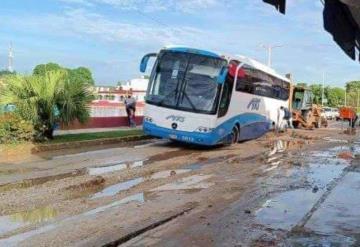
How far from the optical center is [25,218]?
8734 mm

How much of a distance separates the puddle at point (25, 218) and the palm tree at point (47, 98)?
10500 millimetres

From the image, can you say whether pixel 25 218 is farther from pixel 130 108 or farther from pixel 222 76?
pixel 130 108

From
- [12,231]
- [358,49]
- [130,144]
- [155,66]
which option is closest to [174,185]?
[12,231]

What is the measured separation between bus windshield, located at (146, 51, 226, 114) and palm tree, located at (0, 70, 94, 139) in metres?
2.75

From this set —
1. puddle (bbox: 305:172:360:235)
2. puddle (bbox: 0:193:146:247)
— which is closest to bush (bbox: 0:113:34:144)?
puddle (bbox: 0:193:146:247)

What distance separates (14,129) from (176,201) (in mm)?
9317

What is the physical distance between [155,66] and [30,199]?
37.1 ft

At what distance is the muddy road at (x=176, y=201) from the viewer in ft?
25.9

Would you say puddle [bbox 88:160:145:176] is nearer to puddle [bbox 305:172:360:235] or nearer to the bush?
the bush

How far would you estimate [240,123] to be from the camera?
77.9 feet

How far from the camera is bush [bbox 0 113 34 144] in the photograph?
706 inches

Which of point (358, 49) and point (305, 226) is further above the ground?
point (358, 49)

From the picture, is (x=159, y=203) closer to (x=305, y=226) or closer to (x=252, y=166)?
(x=305, y=226)

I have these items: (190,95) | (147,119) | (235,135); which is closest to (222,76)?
(190,95)
